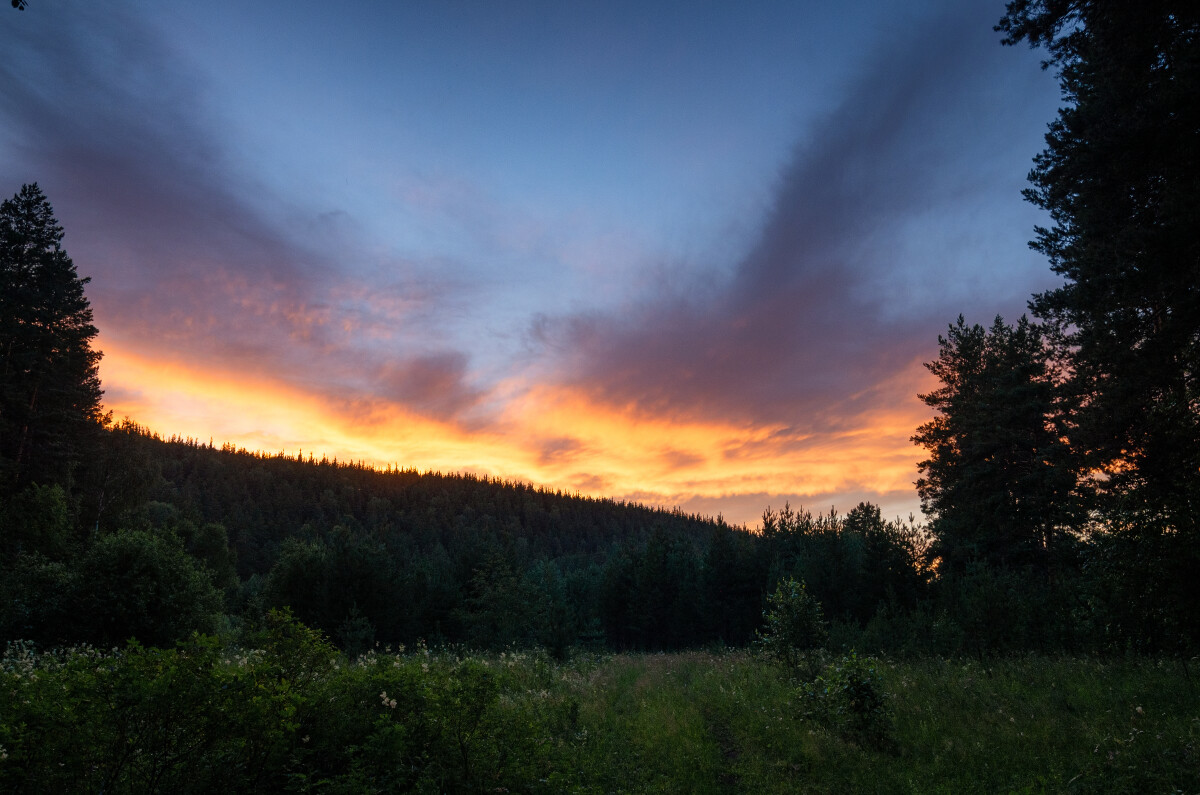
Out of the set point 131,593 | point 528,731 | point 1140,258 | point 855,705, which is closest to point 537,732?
point 528,731

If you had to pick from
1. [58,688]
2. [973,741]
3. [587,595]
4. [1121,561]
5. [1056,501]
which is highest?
[1056,501]

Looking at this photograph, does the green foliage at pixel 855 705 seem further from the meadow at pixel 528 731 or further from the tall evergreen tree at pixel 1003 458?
the tall evergreen tree at pixel 1003 458

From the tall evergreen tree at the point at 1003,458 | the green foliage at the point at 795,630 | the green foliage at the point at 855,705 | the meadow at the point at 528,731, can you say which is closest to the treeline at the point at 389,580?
the meadow at the point at 528,731

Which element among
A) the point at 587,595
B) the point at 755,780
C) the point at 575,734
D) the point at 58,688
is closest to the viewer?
the point at 58,688

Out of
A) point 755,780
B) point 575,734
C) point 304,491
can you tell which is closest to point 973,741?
point 755,780

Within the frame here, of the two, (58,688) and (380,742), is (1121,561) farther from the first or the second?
(58,688)

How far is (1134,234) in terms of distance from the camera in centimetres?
1088

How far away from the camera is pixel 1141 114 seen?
993 cm

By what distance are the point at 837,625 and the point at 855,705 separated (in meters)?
27.1

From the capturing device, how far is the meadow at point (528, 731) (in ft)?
15.0

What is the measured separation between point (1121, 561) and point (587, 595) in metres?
68.9

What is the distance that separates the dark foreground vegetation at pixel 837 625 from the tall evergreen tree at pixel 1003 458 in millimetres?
215

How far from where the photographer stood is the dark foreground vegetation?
555 centimetres

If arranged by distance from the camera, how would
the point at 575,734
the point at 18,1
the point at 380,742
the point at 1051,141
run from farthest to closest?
the point at 1051,141 < the point at 575,734 < the point at 380,742 < the point at 18,1
